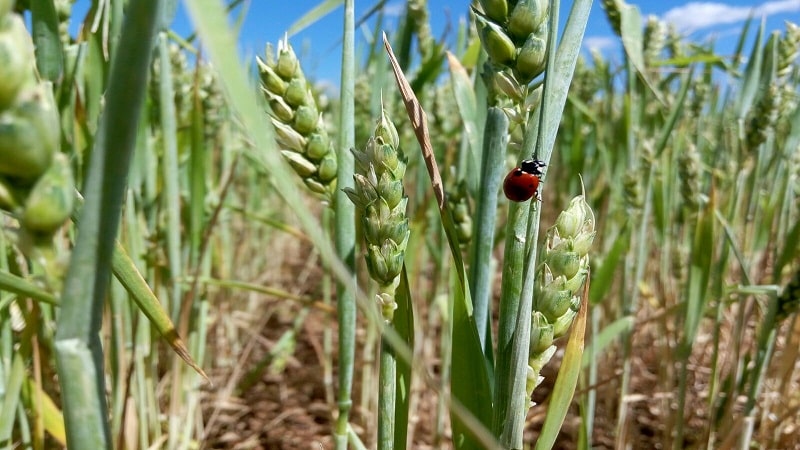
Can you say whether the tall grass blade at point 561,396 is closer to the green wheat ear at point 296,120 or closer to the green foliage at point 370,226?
Result: the green foliage at point 370,226

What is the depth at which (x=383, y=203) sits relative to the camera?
1.46ft

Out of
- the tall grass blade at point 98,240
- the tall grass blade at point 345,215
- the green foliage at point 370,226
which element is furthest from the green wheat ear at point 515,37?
the tall grass blade at point 98,240

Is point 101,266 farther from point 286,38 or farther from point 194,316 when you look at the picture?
point 194,316

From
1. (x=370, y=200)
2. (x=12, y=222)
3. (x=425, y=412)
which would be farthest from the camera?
(x=425, y=412)

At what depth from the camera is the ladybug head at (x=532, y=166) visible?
44 centimetres

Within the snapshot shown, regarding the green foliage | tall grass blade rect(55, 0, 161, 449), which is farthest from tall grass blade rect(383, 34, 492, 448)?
tall grass blade rect(55, 0, 161, 449)

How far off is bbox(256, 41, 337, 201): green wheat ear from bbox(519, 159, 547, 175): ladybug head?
17cm

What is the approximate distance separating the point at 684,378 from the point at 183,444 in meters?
0.80

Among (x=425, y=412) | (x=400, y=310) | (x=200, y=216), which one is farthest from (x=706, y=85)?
(x=400, y=310)

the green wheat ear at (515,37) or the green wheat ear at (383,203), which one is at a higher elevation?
the green wheat ear at (515,37)

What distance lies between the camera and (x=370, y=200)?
1.48 feet

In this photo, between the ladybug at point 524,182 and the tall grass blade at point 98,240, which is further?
the ladybug at point 524,182

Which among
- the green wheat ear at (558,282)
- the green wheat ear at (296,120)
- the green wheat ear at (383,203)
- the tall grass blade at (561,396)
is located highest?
the green wheat ear at (296,120)

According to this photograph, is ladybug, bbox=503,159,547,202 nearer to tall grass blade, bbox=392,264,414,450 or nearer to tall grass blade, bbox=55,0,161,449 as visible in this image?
tall grass blade, bbox=392,264,414,450
